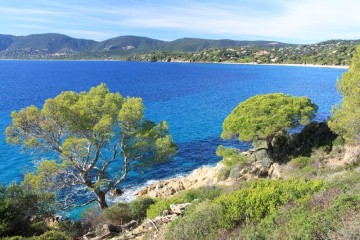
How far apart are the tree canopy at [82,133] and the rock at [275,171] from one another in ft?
26.4

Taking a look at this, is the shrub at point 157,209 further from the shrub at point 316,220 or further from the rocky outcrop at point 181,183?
the rocky outcrop at point 181,183

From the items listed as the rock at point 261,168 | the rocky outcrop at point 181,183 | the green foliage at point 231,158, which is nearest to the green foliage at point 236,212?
the green foliage at point 231,158

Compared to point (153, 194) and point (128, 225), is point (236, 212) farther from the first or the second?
point (153, 194)

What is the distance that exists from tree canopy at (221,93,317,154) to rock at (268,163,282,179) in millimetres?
2139

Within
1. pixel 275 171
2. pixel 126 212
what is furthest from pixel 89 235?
pixel 275 171

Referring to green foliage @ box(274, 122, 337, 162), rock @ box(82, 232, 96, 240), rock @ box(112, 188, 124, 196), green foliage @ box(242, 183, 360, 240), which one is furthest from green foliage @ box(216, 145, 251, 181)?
green foliage @ box(242, 183, 360, 240)

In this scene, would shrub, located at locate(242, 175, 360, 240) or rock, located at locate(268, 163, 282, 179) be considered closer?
shrub, located at locate(242, 175, 360, 240)

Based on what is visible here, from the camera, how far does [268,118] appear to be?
2423 cm

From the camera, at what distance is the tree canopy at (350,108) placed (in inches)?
793

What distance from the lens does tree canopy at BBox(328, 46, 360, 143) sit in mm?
20141

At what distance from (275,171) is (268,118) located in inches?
161

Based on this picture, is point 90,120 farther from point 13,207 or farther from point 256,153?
point 256,153

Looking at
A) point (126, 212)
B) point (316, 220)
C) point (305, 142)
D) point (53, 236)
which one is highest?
→ point (316, 220)

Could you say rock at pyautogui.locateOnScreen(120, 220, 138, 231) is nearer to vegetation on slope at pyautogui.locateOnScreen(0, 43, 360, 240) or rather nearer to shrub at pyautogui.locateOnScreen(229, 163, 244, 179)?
vegetation on slope at pyautogui.locateOnScreen(0, 43, 360, 240)
